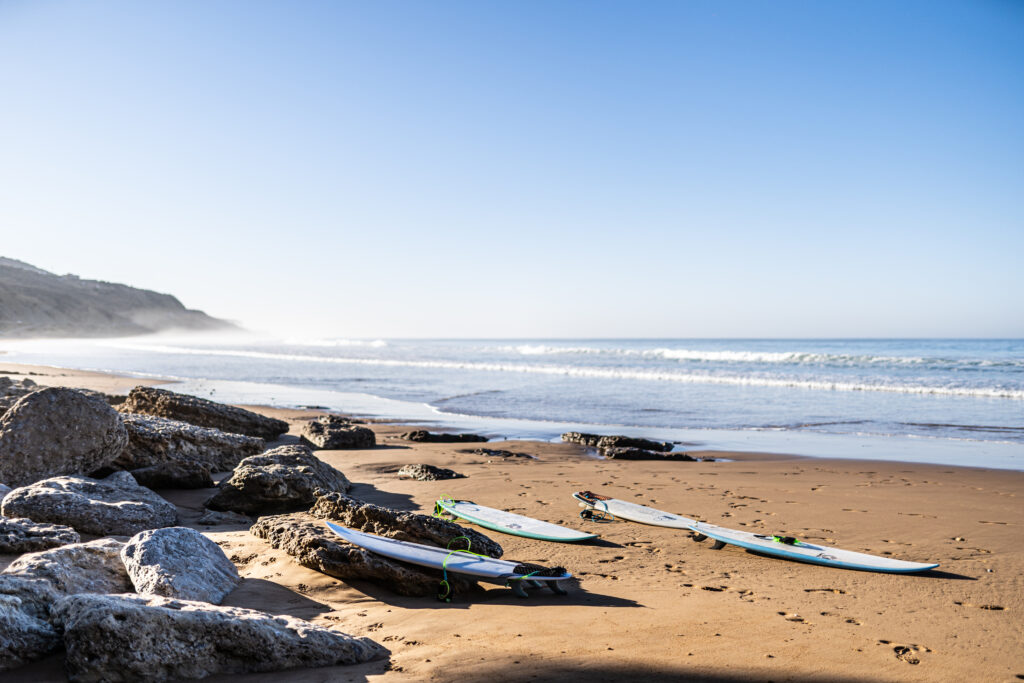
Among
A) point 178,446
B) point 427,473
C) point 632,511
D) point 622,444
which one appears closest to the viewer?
point 632,511

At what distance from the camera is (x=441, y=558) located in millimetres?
4305

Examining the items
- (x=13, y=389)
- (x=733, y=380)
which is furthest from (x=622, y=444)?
(x=733, y=380)

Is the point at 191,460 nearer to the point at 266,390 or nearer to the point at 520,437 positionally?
the point at 520,437

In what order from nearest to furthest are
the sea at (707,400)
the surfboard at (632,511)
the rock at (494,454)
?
the surfboard at (632,511) < the rock at (494,454) < the sea at (707,400)

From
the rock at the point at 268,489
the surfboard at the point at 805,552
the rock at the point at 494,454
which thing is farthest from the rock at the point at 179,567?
the rock at the point at 494,454

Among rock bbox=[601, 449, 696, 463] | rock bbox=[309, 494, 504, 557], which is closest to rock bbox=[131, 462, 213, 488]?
rock bbox=[309, 494, 504, 557]

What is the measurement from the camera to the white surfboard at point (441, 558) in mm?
4203

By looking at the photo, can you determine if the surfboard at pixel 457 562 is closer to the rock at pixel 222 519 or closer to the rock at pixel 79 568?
the rock at pixel 79 568

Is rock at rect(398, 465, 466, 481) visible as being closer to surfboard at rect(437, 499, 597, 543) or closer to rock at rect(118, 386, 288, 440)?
surfboard at rect(437, 499, 597, 543)

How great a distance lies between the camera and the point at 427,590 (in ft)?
13.8

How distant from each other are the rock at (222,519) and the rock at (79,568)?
168cm

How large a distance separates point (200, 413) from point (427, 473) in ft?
13.6

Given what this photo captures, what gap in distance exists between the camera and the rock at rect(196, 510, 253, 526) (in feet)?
18.7

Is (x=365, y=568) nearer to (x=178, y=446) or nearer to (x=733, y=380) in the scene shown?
(x=178, y=446)
